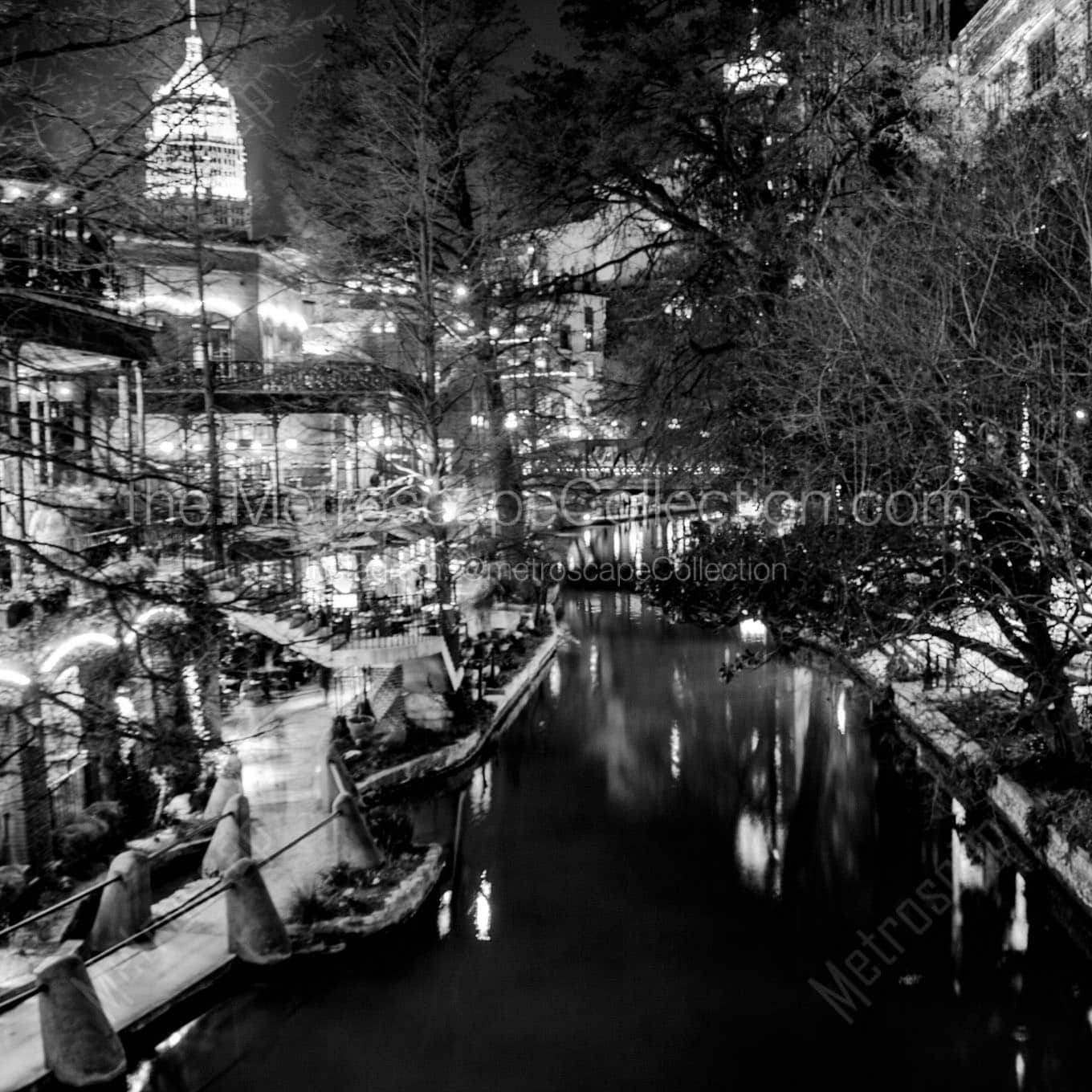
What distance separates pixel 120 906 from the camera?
10844mm

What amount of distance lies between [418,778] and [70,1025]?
28.3 ft

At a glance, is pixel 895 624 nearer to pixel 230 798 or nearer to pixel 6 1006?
pixel 230 798

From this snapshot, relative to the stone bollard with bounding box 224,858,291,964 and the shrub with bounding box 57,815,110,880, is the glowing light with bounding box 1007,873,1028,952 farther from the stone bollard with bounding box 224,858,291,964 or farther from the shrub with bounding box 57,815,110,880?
the shrub with bounding box 57,815,110,880

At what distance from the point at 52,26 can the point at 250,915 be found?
8.28m

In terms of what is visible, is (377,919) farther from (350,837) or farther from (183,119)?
(183,119)

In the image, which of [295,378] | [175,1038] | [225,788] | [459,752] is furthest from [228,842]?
[295,378]

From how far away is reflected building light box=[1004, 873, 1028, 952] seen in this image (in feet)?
38.2

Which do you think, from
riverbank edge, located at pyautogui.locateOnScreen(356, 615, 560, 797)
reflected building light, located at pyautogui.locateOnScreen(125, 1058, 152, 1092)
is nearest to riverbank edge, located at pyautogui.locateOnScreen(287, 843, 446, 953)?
reflected building light, located at pyautogui.locateOnScreen(125, 1058, 152, 1092)

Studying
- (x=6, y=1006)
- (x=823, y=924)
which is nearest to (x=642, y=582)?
(x=823, y=924)

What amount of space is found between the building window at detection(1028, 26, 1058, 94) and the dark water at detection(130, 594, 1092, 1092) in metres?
12.3

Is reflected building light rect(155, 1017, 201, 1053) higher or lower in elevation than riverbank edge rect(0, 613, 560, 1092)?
→ lower

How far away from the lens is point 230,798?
526 inches

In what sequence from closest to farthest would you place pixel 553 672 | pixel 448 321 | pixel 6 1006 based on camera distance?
1. pixel 6 1006
2. pixel 448 321
3. pixel 553 672

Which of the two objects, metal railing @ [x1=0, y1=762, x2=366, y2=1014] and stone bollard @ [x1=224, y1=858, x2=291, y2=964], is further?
stone bollard @ [x1=224, y1=858, x2=291, y2=964]
